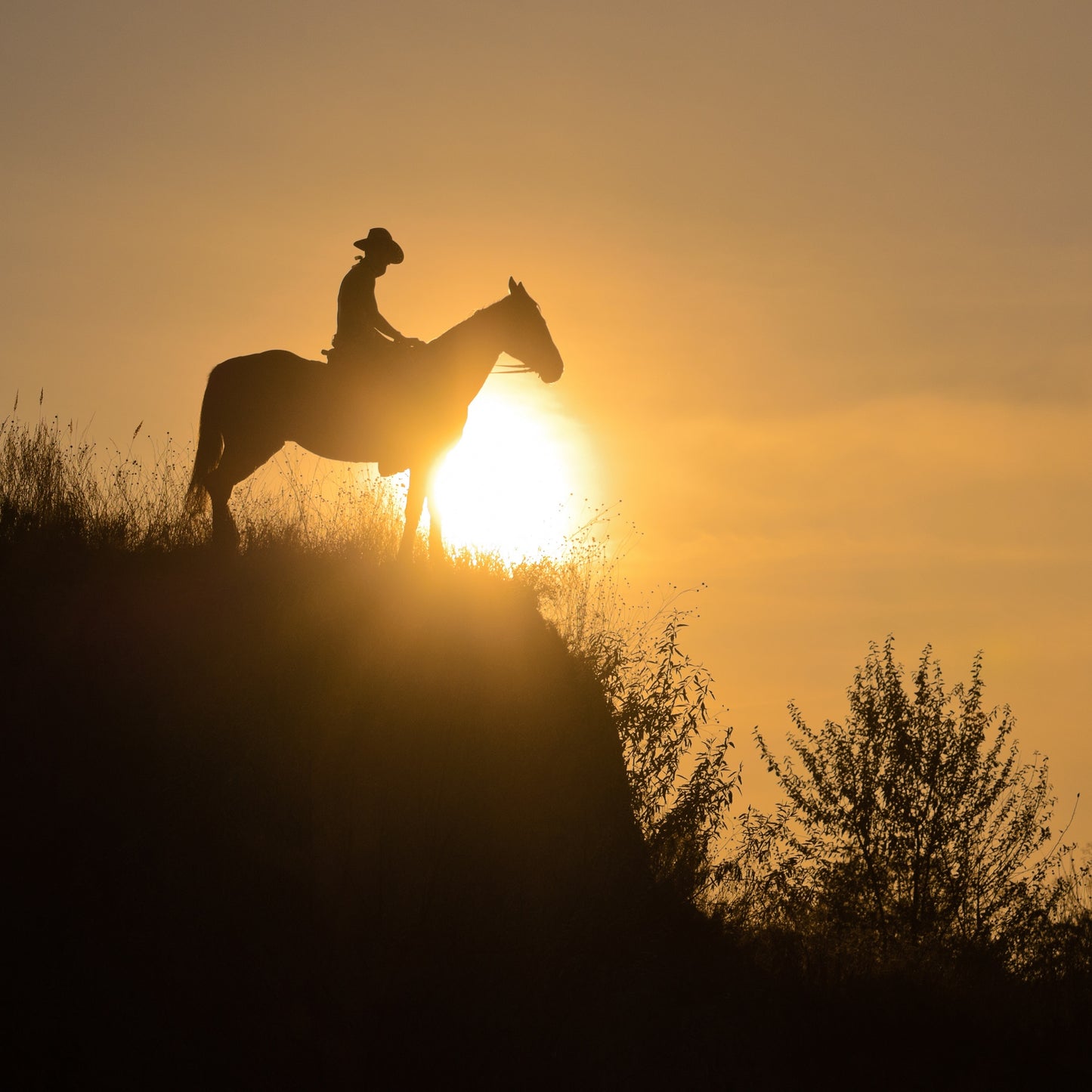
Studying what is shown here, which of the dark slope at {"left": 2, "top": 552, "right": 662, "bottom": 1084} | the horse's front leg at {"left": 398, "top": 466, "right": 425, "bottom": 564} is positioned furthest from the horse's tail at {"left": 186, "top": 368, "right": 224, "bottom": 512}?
the horse's front leg at {"left": 398, "top": 466, "right": 425, "bottom": 564}

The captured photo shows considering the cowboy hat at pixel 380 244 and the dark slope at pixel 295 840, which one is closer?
the dark slope at pixel 295 840

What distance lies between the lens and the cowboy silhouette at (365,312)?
12312 millimetres

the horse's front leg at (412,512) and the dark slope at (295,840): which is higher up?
the horse's front leg at (412,512)

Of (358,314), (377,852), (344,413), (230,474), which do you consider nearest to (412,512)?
(344,413)

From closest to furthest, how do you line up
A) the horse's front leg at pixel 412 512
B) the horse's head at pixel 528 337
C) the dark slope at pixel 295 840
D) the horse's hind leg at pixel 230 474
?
the dark slope at pixel 295 840
the horse's hind leg at pixel 230 474
the horse's front leg at pixel 412 512
the horse's head at pixel 528 337

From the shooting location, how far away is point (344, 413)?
41.4 feet

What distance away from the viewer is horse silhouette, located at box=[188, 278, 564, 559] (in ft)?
41.1

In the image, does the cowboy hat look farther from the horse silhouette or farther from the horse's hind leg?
the horse's hind leg

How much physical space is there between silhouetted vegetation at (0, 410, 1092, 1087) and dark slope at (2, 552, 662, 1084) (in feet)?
0.07

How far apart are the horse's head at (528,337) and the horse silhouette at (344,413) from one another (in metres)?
0.51

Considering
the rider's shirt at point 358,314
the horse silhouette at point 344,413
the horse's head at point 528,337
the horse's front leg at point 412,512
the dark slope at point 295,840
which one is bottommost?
the dark slope at point 295,840

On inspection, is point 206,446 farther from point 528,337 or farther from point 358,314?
point 528,337

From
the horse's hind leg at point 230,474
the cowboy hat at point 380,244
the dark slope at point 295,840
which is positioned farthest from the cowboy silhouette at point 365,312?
the dark slope at point 295,840

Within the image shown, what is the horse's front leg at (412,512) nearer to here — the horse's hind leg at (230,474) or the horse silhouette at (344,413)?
the horse silhouette at (344,413)
